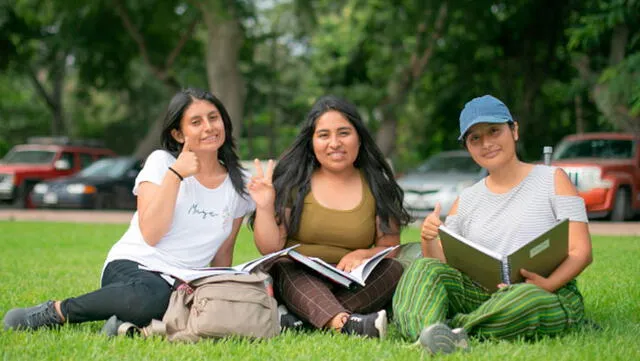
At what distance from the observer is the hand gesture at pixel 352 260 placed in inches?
192

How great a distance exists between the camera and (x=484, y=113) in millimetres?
4383

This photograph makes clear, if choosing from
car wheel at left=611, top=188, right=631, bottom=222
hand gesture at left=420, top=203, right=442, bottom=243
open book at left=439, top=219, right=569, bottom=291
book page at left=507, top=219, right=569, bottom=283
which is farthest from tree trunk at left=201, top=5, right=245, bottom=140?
book page at left=507, top=219, right=569, bottom=283

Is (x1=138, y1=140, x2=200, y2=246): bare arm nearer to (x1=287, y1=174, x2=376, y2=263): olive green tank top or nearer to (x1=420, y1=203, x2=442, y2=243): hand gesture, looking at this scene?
(x1=287, y1=174, x2=376, y2=263): olive green tank top

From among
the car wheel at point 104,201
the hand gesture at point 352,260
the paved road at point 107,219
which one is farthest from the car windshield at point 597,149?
the hand gesture at point 352,260

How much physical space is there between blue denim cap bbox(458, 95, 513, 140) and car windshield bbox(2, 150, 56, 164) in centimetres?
1952

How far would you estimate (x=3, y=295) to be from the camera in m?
6.34

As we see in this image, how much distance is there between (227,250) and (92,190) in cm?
1588

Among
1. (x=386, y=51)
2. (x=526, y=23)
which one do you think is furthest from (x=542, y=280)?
(x=526, y=23)

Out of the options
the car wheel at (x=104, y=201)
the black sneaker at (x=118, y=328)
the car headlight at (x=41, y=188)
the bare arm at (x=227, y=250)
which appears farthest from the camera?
the car wheel at (x=104, y=201)

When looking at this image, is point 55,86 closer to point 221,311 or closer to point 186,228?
point 186,228

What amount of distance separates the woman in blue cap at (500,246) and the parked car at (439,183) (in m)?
10.3

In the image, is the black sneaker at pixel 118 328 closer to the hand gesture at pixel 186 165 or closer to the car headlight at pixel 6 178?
the hand gesture at pixel 186 165

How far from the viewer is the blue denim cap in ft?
14.3

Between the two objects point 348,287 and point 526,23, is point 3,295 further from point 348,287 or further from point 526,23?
point 526,23
